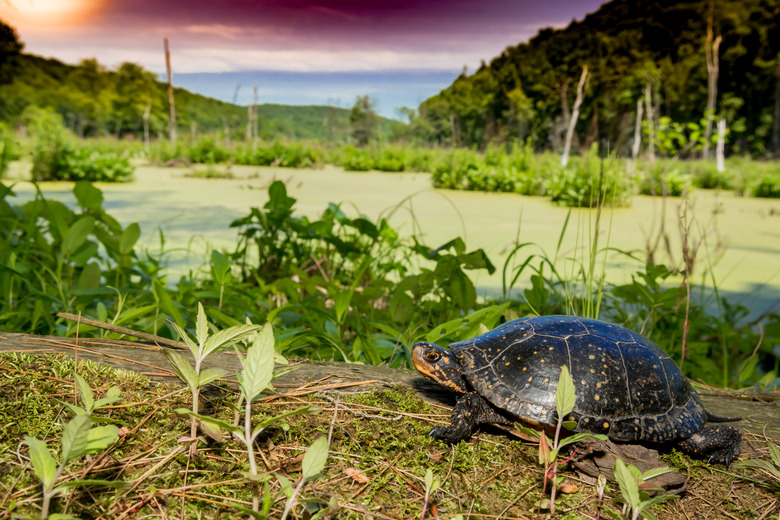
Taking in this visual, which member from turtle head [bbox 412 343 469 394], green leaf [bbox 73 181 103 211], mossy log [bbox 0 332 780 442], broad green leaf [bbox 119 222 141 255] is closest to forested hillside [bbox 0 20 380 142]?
green leaf [bbox 73 181 103 211]

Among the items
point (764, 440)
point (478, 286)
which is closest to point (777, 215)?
point (478, 286)

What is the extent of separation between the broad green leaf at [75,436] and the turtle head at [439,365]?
508 mm

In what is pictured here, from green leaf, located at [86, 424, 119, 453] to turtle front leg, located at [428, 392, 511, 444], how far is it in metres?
0.47

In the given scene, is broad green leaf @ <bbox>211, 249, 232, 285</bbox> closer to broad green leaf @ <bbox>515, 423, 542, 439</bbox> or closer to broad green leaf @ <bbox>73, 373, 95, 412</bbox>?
broad green leaf @ <bbox>73, 373, 95, 412</bbox>

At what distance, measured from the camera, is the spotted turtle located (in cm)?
81

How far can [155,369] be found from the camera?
903 mm

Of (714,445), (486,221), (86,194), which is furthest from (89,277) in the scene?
(486,221)

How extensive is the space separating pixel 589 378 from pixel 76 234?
151cm

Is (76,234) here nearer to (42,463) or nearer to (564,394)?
(42,463)

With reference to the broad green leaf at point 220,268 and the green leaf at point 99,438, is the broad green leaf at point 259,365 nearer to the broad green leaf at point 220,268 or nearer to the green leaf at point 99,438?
the green leaf at point 99,438

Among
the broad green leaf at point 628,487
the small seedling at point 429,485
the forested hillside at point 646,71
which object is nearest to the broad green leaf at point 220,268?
the small seedling at point 429,485

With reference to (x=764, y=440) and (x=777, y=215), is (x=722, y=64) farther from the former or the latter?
(x=764, y=440)

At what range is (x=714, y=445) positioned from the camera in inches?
33.2

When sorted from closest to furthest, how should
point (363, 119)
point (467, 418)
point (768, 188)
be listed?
point (467, 418), point (768, 188), point (363, 119)
